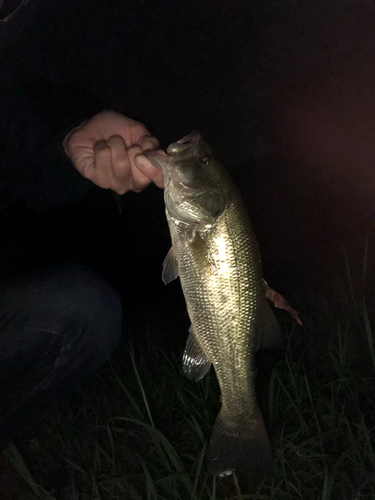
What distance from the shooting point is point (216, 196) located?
51.1 inches

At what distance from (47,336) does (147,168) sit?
2.80 ft

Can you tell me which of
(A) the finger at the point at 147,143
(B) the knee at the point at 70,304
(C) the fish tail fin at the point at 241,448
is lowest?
(C) the fish tail fin at the point at 241,448

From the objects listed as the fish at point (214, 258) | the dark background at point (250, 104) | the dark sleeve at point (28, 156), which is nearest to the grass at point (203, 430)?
the fish at point (214, 258)

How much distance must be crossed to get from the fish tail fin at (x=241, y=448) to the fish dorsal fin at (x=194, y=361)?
0.74 feet

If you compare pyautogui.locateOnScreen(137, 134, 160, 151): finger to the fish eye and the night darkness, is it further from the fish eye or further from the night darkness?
the night darkness

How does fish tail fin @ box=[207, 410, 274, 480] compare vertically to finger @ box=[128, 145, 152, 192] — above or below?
below

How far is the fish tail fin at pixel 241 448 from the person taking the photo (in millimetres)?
1479

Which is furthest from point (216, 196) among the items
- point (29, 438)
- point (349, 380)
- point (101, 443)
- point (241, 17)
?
point (241, 17)

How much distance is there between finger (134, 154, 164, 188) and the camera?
1303mm

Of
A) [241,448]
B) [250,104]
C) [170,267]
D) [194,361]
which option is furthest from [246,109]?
[241,448]

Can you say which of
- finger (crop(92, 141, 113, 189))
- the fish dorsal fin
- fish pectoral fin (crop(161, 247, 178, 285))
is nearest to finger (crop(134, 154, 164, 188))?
finger (crop(92, 141, 113, 189))

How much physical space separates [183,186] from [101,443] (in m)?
1.65

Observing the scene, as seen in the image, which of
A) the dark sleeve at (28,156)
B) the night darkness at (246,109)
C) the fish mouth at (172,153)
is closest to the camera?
the fish mouth at (172,153)

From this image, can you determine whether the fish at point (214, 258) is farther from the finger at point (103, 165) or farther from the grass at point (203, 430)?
the grass at point (203, 430)
